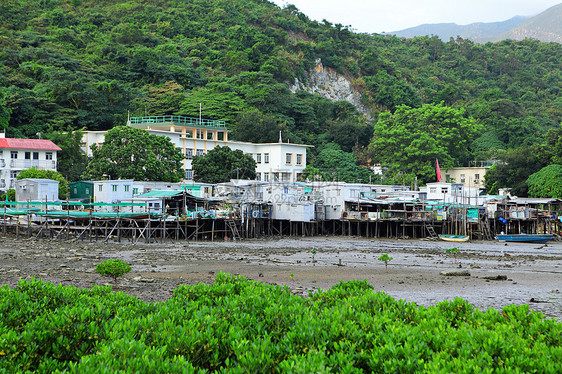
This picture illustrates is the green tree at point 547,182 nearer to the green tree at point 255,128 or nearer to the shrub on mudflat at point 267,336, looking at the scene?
the green tree at point 255,128

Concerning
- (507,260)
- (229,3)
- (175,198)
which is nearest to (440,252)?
(507,260)

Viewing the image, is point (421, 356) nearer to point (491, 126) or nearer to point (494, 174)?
point (494, 174)

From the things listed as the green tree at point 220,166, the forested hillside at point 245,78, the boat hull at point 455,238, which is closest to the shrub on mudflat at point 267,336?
the boat hull at point 455,238

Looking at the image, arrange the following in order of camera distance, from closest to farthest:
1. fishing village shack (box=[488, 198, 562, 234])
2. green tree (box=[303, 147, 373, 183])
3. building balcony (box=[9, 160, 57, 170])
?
fishing village shack (box=[488, 198, 562, 234]) → building balcony (box=[9, 160, 57, 170]) → green tree (box=[303, 147, 373, 183])

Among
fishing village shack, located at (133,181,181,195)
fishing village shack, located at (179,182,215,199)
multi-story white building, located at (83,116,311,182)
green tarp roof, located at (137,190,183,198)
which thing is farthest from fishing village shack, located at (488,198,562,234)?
fishing village shack, located at (133,181,181,195)

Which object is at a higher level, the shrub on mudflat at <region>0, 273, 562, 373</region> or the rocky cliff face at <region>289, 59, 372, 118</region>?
the rocky cliff face at <region>289, 59, 372, 118</region>

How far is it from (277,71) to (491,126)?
45487mm

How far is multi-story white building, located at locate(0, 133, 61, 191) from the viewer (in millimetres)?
67125

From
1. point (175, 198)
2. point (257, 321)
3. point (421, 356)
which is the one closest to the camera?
point (421, 356)

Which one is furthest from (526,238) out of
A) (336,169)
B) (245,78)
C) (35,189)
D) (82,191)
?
(245,78)

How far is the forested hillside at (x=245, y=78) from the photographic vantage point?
90.0 m

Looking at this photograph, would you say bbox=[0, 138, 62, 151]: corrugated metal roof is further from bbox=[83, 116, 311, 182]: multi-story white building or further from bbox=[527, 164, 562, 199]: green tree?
bbox=[527, 164, 562, 199]: green tree

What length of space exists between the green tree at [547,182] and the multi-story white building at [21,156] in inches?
2433

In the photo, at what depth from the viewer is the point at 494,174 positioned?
273ft
